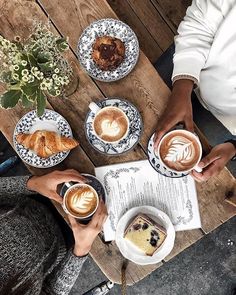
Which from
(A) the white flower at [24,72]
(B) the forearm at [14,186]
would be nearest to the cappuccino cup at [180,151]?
(A) the white flower at [24,72]

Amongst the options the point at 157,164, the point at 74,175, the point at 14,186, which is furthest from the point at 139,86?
the point at 14,186

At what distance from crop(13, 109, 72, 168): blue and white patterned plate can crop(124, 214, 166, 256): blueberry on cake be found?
1.08 feet

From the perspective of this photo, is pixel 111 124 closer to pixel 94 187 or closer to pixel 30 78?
pixel 94 187

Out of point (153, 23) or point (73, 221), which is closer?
point (73, 221)

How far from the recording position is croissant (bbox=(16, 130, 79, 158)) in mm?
1477

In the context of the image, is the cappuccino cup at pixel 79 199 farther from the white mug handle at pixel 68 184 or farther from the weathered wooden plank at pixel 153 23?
the weathered wooden plank at pixel 153 23

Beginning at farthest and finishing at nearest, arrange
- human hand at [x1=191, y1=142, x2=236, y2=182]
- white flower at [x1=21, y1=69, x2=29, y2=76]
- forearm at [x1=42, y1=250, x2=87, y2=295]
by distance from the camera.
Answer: forearm at [x1=42, y1=250, x2=87, y2=295] < human hand at [x1=191, y1=142, x2=236, y2=182] < white flower at [x1=21, y1=69, x2=29, y2=76]

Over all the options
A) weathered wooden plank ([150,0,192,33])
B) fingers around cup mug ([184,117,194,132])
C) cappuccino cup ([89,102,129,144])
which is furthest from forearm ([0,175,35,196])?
weathered wooden plank ([150,0,192,33])

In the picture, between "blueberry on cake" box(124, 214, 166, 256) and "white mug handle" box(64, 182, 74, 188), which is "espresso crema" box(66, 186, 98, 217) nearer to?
"white mug handle" box(64, 182, 74, 188)

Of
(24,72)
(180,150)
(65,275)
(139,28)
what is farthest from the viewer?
(139,28)

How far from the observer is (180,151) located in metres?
1.38

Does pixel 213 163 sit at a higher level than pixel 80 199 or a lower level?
lower

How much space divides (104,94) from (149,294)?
1204mm

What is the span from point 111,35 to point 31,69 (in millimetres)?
386
